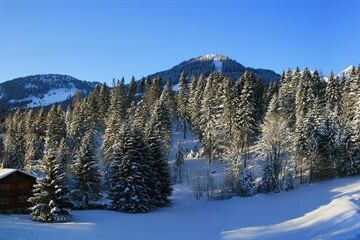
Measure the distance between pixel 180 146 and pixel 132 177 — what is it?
25.3 m

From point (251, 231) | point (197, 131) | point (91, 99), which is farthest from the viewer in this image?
point (91, 99)

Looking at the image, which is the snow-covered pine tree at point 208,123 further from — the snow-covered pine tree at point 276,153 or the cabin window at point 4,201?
the cabin window at point 4,201

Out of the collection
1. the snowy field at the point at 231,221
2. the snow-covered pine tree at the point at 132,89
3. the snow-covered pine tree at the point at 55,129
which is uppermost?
the snow-covered pine tree at the point at 132,89

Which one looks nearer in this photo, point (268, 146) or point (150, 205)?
point (150, 205)

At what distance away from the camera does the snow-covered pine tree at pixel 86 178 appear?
56.1 meters

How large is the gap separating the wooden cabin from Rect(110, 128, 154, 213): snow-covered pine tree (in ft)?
31.0

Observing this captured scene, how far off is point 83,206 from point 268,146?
87.5 ft

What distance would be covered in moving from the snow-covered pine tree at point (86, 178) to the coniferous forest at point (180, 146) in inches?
4.7

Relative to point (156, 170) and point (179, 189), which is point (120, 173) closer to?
point (156, 170)

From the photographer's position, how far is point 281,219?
47031 millimetres

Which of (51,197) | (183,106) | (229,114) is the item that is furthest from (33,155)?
(51,197)

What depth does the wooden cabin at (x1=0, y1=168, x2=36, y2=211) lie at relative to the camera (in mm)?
49125

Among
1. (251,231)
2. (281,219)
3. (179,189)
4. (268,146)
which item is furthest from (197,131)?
(251,231)

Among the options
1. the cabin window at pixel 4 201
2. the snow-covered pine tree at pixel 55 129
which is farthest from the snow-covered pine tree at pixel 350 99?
the snow-covered pine tree at pixel 55 129
